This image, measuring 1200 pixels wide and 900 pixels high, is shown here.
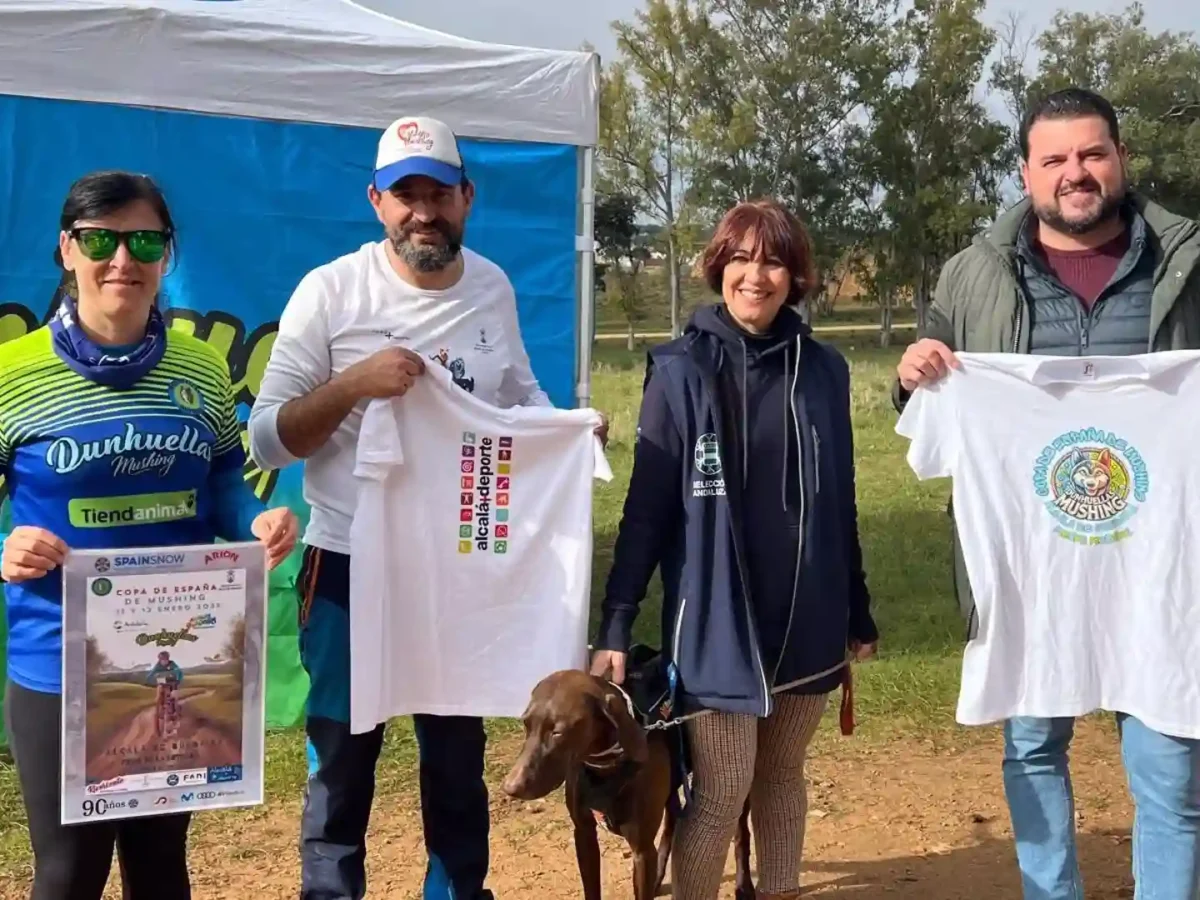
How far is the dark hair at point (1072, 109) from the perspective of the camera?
2.93m

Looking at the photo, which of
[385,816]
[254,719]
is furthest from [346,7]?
[254,719]

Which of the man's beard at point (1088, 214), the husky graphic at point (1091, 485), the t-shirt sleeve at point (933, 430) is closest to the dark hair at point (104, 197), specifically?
the t-shirt sleeve at point (933, 430)

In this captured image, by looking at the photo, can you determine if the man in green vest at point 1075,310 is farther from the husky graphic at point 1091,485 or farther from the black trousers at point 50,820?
the black trousers at point 50,820

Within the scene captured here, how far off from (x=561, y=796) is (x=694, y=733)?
6.33 feet

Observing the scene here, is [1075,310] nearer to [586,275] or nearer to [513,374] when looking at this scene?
[513,374]

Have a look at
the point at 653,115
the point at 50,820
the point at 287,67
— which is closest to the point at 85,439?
the point at 50,820

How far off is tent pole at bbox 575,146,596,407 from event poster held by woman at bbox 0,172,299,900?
3.13m

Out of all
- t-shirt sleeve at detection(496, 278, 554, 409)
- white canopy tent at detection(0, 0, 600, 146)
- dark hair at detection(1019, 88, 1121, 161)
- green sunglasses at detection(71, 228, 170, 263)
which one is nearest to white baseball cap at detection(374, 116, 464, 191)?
t-shirt sleeve at detection(496, 278, 554, 409)

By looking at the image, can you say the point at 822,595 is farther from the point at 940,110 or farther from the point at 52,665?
the point at 940,110

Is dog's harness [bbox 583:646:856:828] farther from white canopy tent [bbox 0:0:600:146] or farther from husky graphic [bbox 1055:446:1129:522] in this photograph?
white canopy tent [bbox 0:0:600:146]

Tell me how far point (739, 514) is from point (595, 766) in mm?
734

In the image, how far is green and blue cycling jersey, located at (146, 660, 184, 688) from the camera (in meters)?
2.58

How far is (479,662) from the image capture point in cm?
311

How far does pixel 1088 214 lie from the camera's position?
2.93 m
